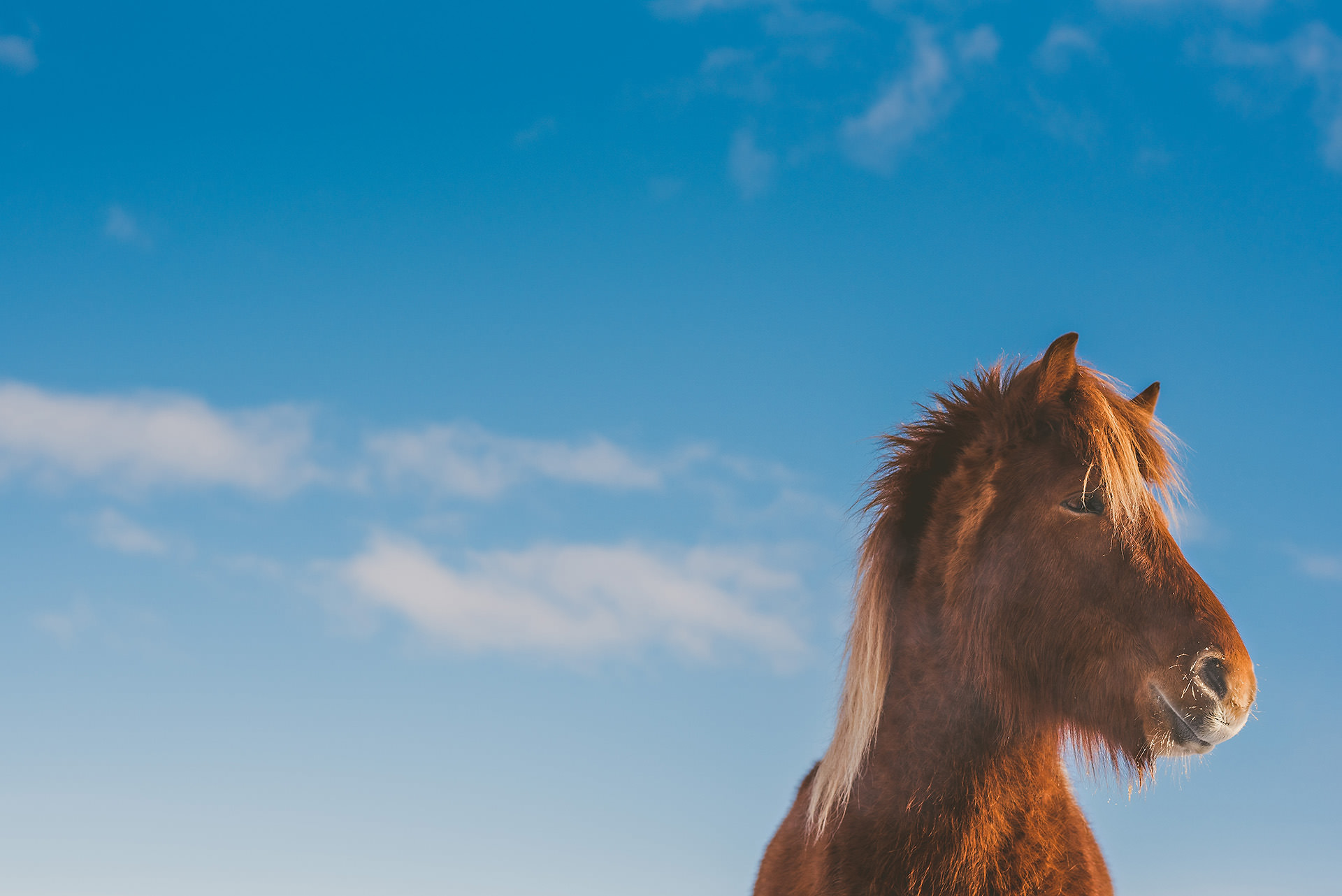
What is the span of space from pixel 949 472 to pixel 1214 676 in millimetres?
1266

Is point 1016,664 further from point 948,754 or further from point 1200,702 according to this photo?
point 1200,702

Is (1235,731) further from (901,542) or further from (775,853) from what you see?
(775,853)

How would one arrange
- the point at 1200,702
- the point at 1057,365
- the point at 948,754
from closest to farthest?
1. the point at 1200,702
2. the point at 948,754
3. the point at 1057,365

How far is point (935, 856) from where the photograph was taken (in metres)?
3.78

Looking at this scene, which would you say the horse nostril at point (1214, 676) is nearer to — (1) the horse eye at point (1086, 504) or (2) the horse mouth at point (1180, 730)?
(2) the horse mouth at point (1180, 730)

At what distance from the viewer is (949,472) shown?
4305mm

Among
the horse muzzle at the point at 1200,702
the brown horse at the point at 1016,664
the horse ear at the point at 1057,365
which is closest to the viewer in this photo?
the horse muzzle at the point at 1200,702

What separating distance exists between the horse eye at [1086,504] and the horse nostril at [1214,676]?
2.30 ft

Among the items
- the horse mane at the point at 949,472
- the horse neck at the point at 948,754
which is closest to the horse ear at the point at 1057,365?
the horse mane at the point at 949,472

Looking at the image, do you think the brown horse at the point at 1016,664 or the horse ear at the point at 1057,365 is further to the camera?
the horse ear at the point at 1057,365

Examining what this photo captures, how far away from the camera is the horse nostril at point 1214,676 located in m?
→ 3.65

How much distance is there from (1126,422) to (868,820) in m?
2.07

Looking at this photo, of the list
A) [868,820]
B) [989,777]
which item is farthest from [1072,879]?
[868,820]

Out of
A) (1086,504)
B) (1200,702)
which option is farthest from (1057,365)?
(1200,702)
